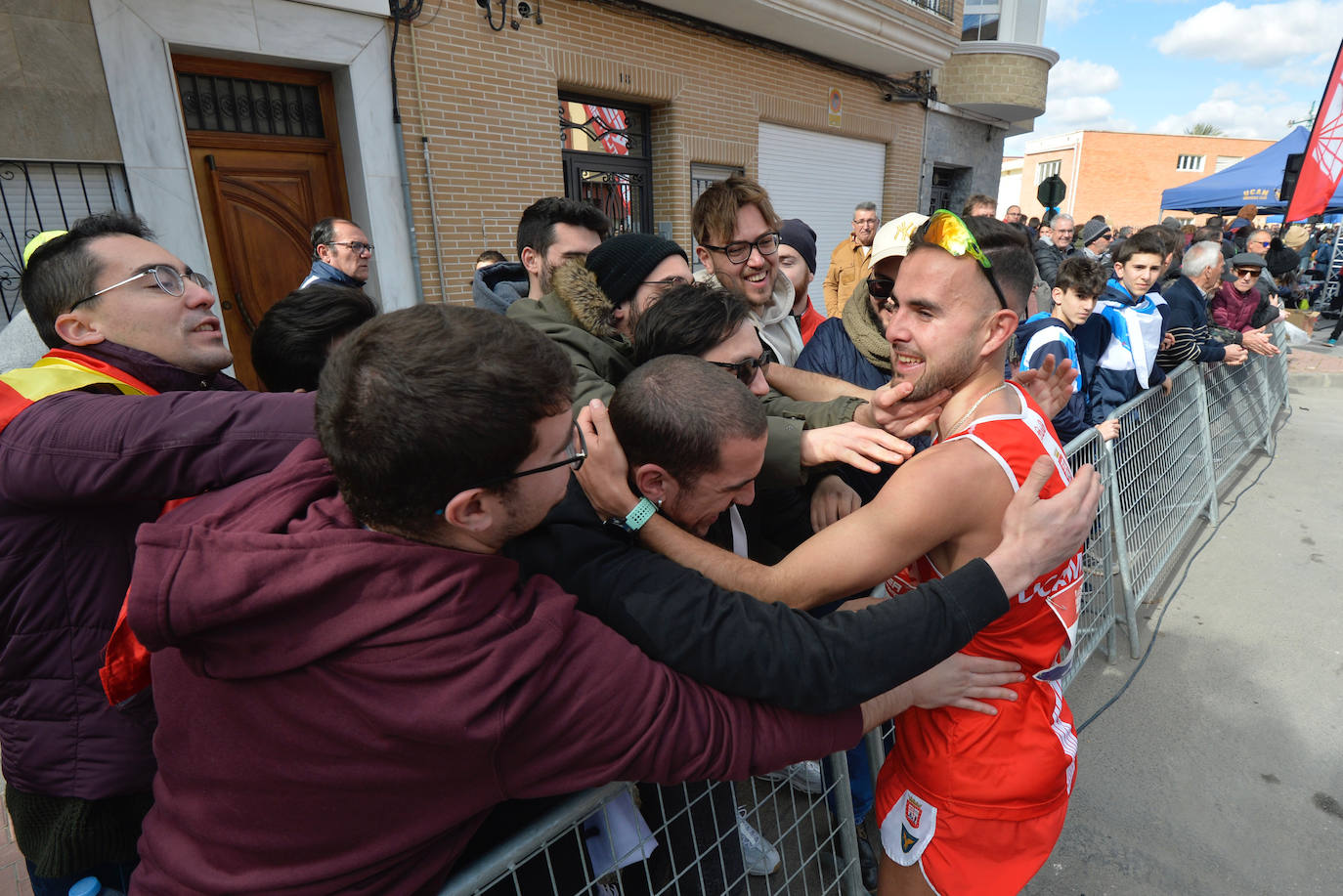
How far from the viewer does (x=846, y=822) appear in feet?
5.53

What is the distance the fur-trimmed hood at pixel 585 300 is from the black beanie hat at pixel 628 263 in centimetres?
5

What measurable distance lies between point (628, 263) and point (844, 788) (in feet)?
5.36

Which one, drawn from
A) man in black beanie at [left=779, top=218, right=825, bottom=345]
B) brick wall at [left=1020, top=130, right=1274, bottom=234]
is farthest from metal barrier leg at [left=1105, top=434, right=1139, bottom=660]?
brick wall at [left=1020, top=130, right=1274, bottom=234]

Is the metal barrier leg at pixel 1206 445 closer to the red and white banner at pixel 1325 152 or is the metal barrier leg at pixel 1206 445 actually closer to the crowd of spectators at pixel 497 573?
the crowd of spectators at pixel 497 573

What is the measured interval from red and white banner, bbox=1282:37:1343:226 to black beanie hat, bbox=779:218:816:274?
5.95 metres

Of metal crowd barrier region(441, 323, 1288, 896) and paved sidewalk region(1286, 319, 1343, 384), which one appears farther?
paved sidewalk region(1286, 319, 1343, 384)

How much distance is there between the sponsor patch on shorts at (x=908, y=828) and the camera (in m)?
1.62

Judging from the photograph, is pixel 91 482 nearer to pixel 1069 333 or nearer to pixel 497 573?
pixel 497 573

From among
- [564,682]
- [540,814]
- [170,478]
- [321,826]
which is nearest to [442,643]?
[564,682]

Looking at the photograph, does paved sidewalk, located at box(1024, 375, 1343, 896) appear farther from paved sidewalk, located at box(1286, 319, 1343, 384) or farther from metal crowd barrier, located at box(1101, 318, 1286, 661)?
paved sidewalk, located at box(1286, 319, 1343, 384)

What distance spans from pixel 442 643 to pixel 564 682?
181mm

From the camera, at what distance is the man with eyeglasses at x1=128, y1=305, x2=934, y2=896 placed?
859mm

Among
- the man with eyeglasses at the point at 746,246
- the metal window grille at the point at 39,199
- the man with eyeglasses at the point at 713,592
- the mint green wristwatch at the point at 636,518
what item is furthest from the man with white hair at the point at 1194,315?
the metal window grille at the point at 39,199

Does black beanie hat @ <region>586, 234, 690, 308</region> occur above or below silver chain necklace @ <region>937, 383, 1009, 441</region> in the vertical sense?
above
